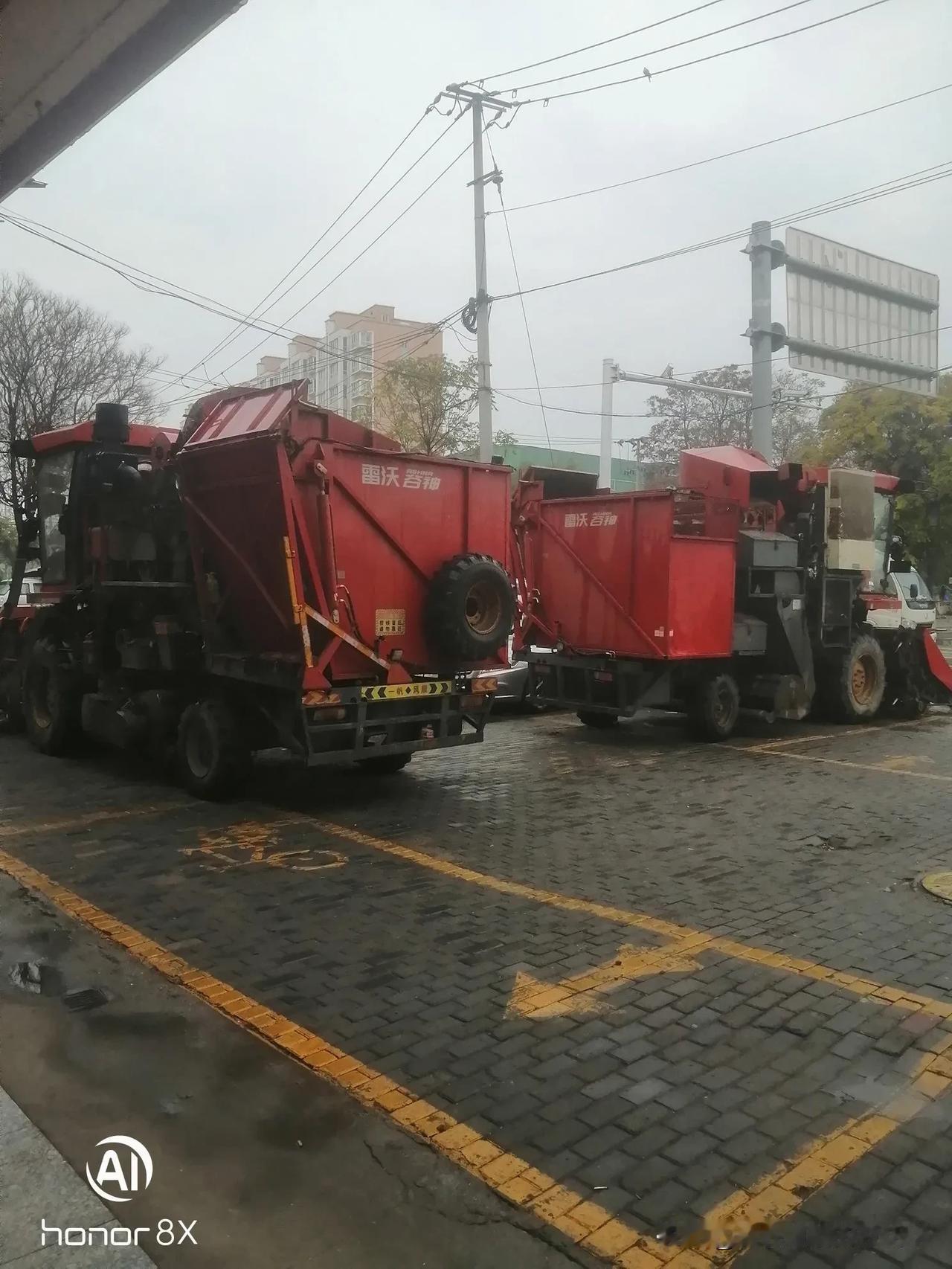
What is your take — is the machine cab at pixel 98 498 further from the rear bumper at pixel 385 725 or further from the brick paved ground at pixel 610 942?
the rear bumper at pixel 385 725

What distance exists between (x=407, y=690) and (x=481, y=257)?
A: 1650cm

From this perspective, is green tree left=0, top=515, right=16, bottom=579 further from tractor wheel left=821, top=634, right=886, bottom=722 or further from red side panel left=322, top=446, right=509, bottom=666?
red side panel left=322, top=446, right=509, bottom=666

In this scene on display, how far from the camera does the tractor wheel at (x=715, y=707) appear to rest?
38.4ft

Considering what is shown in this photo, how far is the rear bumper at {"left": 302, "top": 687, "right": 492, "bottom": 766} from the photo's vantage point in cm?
773

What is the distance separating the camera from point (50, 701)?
34.0 ft

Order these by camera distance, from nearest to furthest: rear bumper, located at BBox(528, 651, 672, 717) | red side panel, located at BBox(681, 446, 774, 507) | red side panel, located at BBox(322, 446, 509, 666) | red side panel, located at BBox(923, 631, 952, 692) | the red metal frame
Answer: the red metal frame → red side panel, located at BBox(322, 446, 509, 666) → rear bumper, located at BBox(528, 651, 672, 717) → red side panel, located at BBox(681, 446, 774, 507) → red side panel, located at BBox(923, 631, 952, 692)

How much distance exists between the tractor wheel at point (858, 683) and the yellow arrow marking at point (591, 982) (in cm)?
858

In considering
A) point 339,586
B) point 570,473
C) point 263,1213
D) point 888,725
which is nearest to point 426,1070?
point 263,1213

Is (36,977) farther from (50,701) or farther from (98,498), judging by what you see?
(50,701)

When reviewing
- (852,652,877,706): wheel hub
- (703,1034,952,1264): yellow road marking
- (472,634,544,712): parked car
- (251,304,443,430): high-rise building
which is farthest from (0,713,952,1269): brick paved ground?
(251,304,443,430): high-rise building

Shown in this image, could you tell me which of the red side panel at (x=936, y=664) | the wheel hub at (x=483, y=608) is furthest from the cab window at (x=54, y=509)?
the red side panel at (x=936, y=664)

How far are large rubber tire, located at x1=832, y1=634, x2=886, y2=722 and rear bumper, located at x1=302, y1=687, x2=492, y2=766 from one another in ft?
20.0

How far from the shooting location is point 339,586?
7820 millimetres

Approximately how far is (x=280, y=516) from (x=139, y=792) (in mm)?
2906
